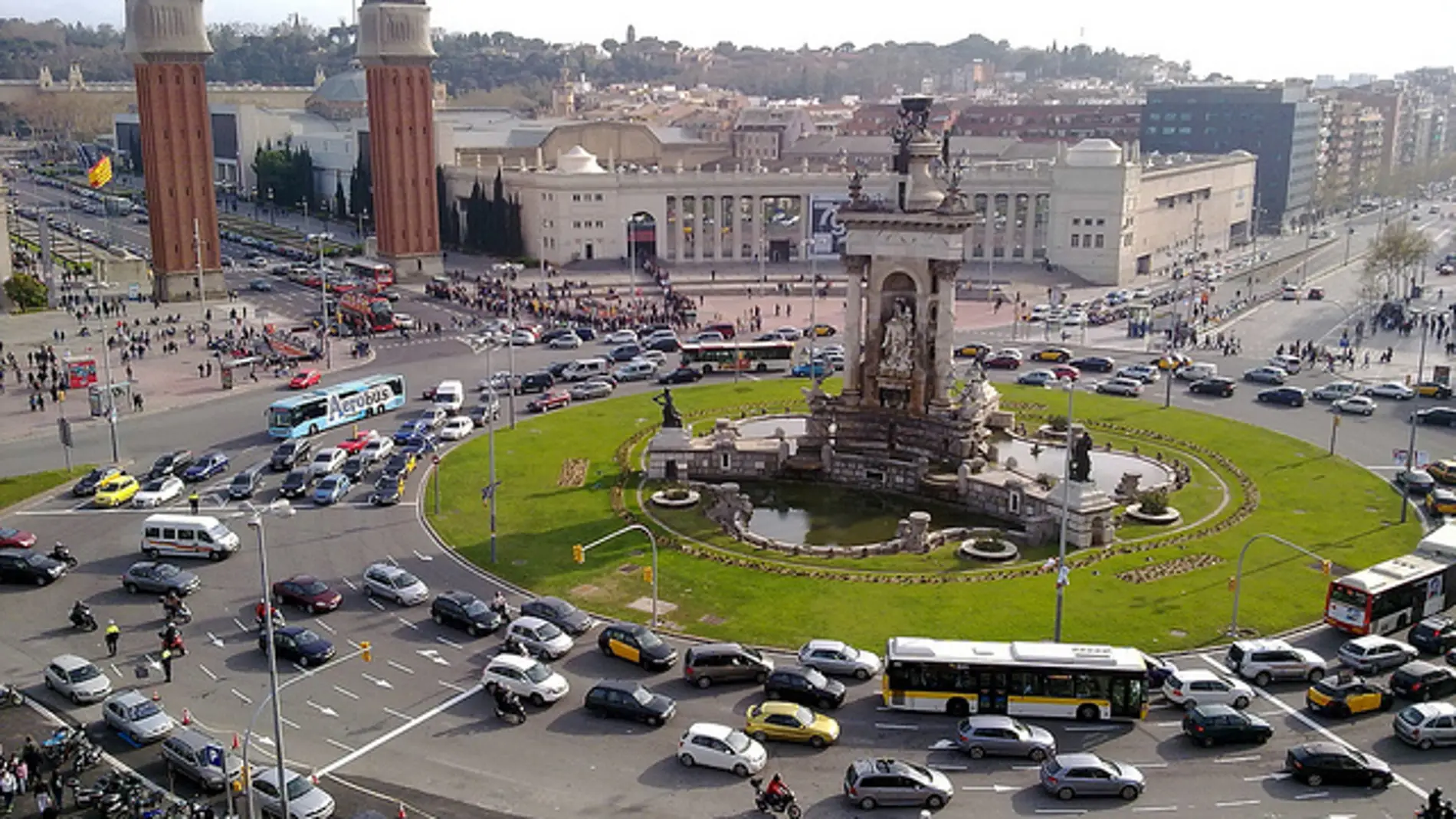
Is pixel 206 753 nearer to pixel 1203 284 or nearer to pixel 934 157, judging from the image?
pixel 934 157

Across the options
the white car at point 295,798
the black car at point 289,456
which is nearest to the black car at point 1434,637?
the white car at point 295,798

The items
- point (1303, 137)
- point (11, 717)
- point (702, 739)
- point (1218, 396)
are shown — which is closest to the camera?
point (702, 739)

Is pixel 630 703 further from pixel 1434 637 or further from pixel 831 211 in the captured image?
pixel 831 211

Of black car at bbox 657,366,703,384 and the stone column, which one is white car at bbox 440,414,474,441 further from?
the stone column

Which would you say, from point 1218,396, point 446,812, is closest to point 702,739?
point 446,812

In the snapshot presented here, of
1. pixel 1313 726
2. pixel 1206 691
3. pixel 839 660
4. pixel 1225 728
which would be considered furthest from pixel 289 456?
pixel 1313 726

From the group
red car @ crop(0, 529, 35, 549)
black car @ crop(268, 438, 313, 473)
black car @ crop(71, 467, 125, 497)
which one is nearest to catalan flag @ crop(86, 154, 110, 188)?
black car @ crop(268, 438, 313, 473)

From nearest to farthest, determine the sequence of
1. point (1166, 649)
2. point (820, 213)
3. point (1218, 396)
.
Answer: point (1166, 649) → point (1218, 396) → point (820, 213)
